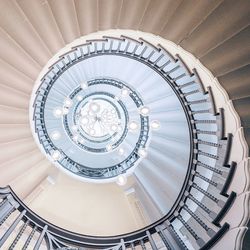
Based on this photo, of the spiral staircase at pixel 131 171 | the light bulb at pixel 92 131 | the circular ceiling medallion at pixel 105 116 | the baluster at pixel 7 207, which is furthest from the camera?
the light bulb at pixel 92 131

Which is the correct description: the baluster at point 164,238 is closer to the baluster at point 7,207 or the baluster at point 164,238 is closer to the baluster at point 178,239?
the baluster at point 178,239

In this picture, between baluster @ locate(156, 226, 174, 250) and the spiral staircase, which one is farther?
baluster @ locate(156, 226, 174, 250)

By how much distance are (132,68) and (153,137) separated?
2418mm

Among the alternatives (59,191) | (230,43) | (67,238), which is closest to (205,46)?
(230,43)

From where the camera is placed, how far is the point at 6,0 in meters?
2.76

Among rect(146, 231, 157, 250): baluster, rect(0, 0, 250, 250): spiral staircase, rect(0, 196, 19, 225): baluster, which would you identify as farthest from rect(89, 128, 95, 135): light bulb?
rect(146, 231, 157, 250): baluster

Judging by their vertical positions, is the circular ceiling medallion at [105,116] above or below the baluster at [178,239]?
above

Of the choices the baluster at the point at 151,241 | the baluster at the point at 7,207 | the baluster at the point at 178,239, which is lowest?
the baluster at the point at 7,207

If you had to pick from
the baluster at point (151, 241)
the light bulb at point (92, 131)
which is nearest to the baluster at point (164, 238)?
the baluster at point (151, 241)

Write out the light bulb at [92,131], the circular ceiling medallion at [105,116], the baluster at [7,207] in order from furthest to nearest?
1. the light bulb at [92,131]
2. the circular ceiling medallion at [105,116]
3. the baluster at [7,207]

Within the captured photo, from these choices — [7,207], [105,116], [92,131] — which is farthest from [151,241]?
[105,116]

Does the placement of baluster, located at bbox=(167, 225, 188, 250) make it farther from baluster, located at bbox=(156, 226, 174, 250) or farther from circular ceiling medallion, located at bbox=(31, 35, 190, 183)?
circular ceiling medallion, located at bbox=(31, 35, 190, 183)

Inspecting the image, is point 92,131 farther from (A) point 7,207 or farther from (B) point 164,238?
(B) point 164,238

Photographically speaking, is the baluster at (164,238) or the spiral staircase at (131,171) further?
the baluster at (164,238)
